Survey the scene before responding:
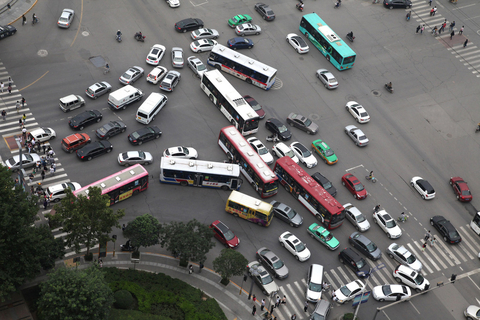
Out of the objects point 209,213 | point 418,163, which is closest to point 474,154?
point 418,163

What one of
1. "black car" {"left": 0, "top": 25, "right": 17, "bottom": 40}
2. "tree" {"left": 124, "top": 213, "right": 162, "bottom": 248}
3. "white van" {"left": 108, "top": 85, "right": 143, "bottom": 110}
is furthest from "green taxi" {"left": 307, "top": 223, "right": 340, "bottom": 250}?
"black car" {"left": 0, "top": 25, "right": 17, "bottom": 40}

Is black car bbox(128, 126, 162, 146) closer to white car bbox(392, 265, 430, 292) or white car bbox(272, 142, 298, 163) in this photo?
white car bbox(272, 142, 298, 163)

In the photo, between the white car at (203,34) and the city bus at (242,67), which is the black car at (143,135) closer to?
the city bus at (242,67)

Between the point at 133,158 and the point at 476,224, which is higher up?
the point at 476,224

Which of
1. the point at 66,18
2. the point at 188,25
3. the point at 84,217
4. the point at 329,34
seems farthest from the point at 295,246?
the point at 66,18

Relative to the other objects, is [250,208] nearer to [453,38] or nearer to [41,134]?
[41,134]

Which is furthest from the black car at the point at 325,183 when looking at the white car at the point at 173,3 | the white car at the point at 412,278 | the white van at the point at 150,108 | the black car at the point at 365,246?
the white car at the point at 173,3

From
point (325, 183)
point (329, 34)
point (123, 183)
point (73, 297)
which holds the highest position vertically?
point (329, 34)

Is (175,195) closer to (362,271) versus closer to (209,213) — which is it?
(209,213)
